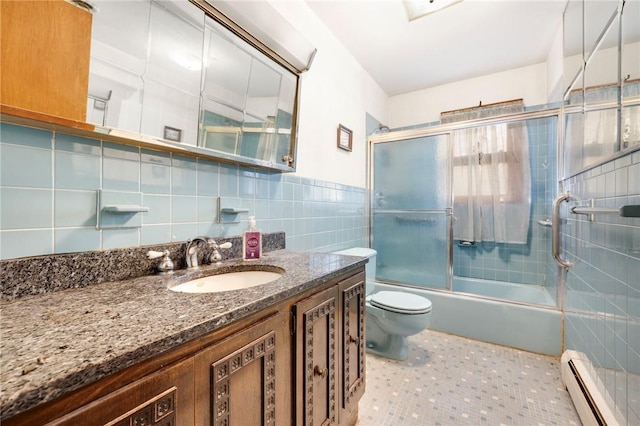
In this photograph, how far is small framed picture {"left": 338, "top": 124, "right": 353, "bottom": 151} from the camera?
2.27 meters

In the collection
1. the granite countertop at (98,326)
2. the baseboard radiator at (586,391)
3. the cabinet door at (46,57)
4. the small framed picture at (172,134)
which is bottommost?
the baseboard radiator at (586,391)

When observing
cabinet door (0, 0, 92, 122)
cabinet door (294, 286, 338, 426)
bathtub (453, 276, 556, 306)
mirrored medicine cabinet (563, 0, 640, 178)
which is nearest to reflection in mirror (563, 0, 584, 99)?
mirrored medicine cabinet (563, 0, 640, 178)

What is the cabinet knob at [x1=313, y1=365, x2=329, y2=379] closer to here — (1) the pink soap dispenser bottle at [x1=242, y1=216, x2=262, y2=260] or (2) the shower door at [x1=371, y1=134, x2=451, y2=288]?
(1) the pink soap dispenser bottle at [x1=242, y1=216, x2=262, y2=260]

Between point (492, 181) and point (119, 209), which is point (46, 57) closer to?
point (119, 209)

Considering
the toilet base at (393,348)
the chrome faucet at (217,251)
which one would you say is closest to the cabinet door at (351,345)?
the chrome faucet at (217,251)

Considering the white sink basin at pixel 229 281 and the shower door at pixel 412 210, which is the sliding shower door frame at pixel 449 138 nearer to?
the shower door at pixel 412 210

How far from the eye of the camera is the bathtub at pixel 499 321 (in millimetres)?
1936

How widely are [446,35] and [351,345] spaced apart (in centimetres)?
247

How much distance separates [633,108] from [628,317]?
2.67 feet

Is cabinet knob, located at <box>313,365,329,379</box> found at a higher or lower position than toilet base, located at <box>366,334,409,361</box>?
higher

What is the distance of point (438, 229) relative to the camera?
2576 mm

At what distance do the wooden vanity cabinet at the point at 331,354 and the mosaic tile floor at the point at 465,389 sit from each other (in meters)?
0.30

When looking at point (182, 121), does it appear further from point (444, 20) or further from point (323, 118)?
point (444, 20)

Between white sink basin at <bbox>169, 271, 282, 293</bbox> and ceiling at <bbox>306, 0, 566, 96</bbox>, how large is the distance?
189cm
